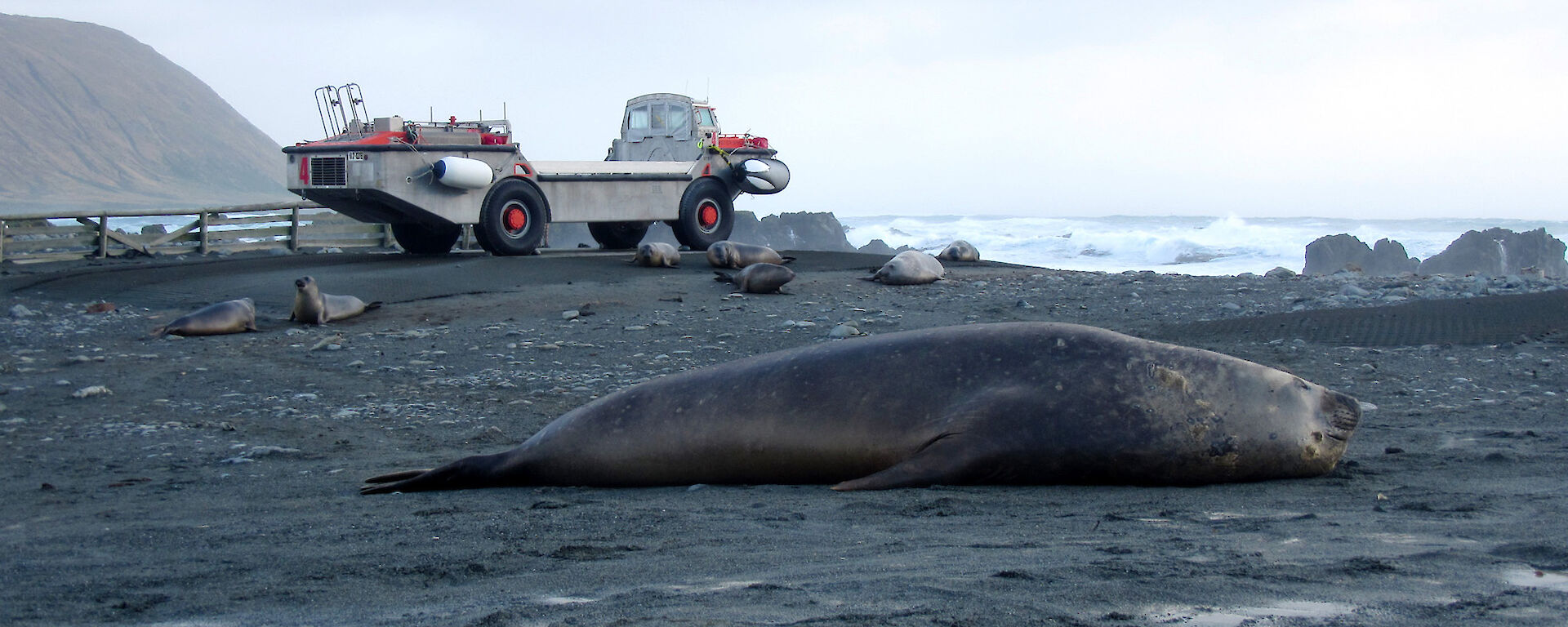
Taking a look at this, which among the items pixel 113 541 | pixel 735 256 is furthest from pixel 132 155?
pixel 113 541

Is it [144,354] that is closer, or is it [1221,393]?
[1221,393]

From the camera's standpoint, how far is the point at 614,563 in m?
2.48

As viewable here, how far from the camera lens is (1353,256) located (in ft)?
83.3

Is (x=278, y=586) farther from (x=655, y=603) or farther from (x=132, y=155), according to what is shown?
(x=132, y=155)

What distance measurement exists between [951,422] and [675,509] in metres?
0.85

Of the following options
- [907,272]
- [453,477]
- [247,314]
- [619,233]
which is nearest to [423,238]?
[619,233]

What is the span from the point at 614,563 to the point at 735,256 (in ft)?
32.6

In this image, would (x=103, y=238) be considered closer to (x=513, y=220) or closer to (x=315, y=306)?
(x=513, y=220)

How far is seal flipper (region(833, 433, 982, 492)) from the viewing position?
3.30 meters

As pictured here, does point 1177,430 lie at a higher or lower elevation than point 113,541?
higher

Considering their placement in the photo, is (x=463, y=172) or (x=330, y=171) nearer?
(x=330, y=171)

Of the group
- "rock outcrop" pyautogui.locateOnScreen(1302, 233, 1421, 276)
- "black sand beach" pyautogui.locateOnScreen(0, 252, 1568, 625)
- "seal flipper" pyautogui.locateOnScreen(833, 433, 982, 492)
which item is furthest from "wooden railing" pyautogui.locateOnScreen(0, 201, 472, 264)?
"rock outcrop" pyautogui.locateOnScreen(1302, 233, 1421, 276)

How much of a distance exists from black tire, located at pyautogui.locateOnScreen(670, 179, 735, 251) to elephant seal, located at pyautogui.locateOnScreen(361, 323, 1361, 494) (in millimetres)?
11857

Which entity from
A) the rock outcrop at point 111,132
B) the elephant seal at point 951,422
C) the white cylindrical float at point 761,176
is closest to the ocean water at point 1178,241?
the white cylindrical float at point 761,176
